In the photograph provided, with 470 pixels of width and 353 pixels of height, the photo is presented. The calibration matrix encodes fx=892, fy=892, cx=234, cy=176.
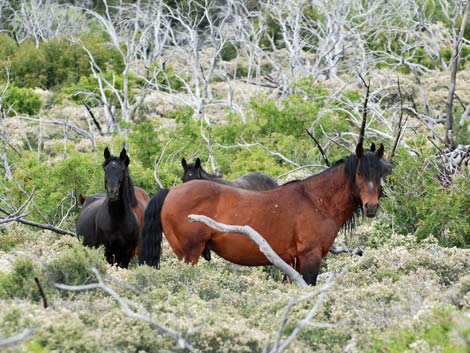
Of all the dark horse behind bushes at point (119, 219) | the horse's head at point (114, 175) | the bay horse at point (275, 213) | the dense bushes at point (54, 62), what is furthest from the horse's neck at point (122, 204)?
the dense bushes at point (54, 62)

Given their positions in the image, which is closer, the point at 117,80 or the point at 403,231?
the point at 403,231

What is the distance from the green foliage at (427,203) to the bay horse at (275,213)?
1587mm

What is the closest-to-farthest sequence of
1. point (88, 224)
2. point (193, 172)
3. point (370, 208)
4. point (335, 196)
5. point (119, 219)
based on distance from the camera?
point (370, 208)
point (335, 196)
point (119, 219)
point (88, 224)
point (193, 172)

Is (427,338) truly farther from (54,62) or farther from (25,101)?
(54,62)

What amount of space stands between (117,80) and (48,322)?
20.3m

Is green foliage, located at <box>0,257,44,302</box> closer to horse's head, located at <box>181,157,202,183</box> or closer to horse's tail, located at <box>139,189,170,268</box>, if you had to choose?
horse's tail, located at <box>139,189,170,268</box>

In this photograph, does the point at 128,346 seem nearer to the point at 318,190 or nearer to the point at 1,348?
the point at 1,348

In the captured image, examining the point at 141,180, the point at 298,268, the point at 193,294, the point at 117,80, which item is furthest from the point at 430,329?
the point at 117,80

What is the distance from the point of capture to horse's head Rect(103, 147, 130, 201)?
381 inches

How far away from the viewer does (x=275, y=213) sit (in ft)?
27.3

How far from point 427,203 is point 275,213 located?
2.27 m

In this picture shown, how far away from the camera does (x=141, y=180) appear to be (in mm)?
13766

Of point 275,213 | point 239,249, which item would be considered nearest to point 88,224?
point 239,249

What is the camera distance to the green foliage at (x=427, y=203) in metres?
9.63
